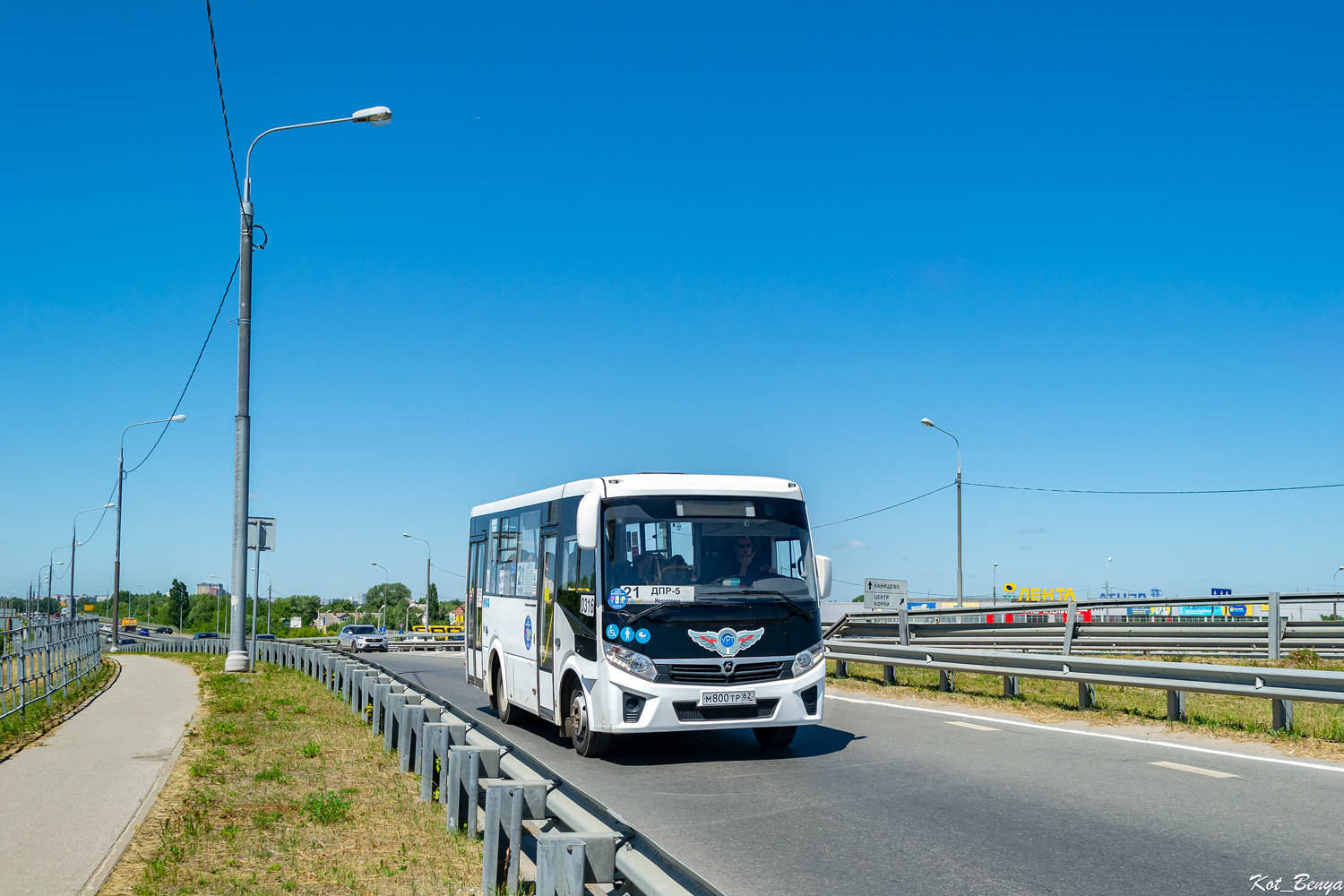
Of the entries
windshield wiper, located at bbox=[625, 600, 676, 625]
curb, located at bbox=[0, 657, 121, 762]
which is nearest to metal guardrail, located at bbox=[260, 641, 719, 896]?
windshield wiper, located at bbox=[625, 600, 676, 625]

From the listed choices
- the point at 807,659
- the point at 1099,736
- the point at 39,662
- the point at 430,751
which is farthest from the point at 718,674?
the point at 39,662

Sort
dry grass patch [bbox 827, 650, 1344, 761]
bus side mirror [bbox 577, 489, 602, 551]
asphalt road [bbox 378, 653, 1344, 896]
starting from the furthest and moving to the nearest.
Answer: dry grass patch [bbox 827, 650, 1344, 761], bus side mirror [bbox 577, 489, 602, 551], asphalt road [bbox 378, 653, 1344, 896]

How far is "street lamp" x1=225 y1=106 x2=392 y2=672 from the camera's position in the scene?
20062mm

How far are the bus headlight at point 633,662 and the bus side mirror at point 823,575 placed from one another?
1.88 m

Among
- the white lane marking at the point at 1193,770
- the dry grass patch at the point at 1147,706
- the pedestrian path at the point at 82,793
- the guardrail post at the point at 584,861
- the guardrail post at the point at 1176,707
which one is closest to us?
the guardrail post at the point at 584,861

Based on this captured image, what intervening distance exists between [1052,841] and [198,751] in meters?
7.95

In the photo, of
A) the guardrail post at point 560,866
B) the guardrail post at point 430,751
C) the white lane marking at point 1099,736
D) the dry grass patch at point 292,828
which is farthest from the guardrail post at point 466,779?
the white lane marking at point 1099,736

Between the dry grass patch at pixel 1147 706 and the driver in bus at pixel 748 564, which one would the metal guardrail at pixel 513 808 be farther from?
the dry grass patch at pixel 1147 706

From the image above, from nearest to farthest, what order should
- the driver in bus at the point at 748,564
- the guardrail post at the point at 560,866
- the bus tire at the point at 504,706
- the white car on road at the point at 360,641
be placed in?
the guardrail post at the point at 560,866, the driver in bus at the point at 748,564, the bus tire at the point at 504,706, the white car on road at the point at 360,641

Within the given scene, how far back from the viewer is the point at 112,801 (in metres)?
8.34

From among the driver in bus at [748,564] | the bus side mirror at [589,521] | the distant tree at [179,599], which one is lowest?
the distant tree at [179,599]

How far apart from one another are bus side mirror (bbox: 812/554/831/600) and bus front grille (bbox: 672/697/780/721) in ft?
3.81

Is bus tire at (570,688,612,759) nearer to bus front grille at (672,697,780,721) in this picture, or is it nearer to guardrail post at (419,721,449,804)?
bus front grille at (672,697,780,721)

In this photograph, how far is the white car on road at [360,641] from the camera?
4719cm
